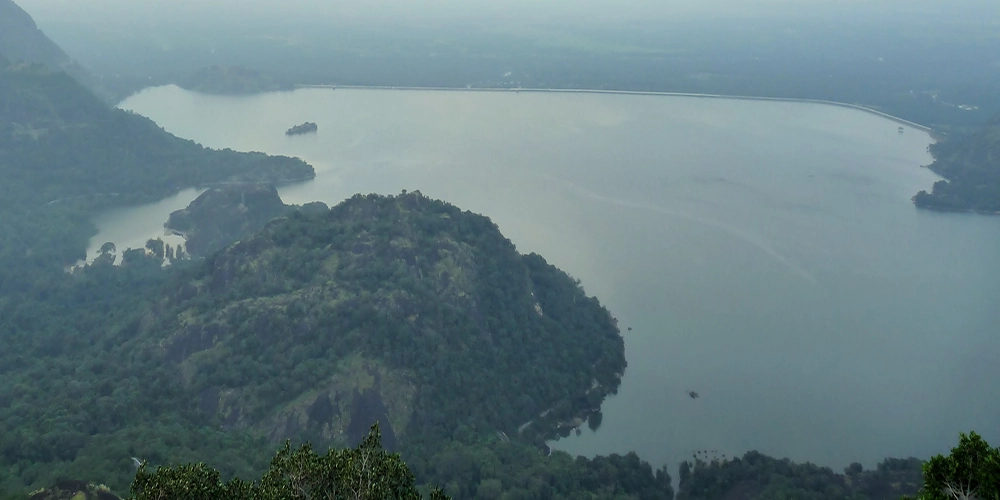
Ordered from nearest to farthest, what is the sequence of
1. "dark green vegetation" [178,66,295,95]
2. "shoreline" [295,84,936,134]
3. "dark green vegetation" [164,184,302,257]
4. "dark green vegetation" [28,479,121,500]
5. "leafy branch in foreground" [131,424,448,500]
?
"leafy branch in foreground" [131,424,448,500], "dark green vegetation" [28,479,121,500], "dark green vegetation" [164,184,302,257], "shoreline" [295,84,936,134], "dark green vegetation" [178,66,295,95]

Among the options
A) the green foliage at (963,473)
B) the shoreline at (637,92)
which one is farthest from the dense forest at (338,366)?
the shoreline at (637,92)

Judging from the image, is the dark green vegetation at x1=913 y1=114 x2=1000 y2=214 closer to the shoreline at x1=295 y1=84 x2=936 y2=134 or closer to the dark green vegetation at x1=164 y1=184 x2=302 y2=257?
the shoreline at x1=295 y1=84 x2=936 y2=134

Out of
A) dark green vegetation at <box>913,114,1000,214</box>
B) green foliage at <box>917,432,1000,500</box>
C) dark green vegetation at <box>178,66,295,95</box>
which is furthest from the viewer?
dark green vegetation at <box>178,66,295,95</box>

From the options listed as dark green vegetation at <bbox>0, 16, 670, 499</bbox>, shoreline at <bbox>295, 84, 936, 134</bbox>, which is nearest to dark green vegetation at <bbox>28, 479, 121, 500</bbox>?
dark green vegetation at <bbox>0, 16, 670, 499</bbox>

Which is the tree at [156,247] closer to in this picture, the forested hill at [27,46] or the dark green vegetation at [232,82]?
the forested hill at [27,46]

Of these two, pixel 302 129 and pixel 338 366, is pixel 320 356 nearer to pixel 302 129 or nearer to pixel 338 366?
pixel 338 366

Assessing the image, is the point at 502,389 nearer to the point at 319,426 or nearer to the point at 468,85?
the point at 319,426
